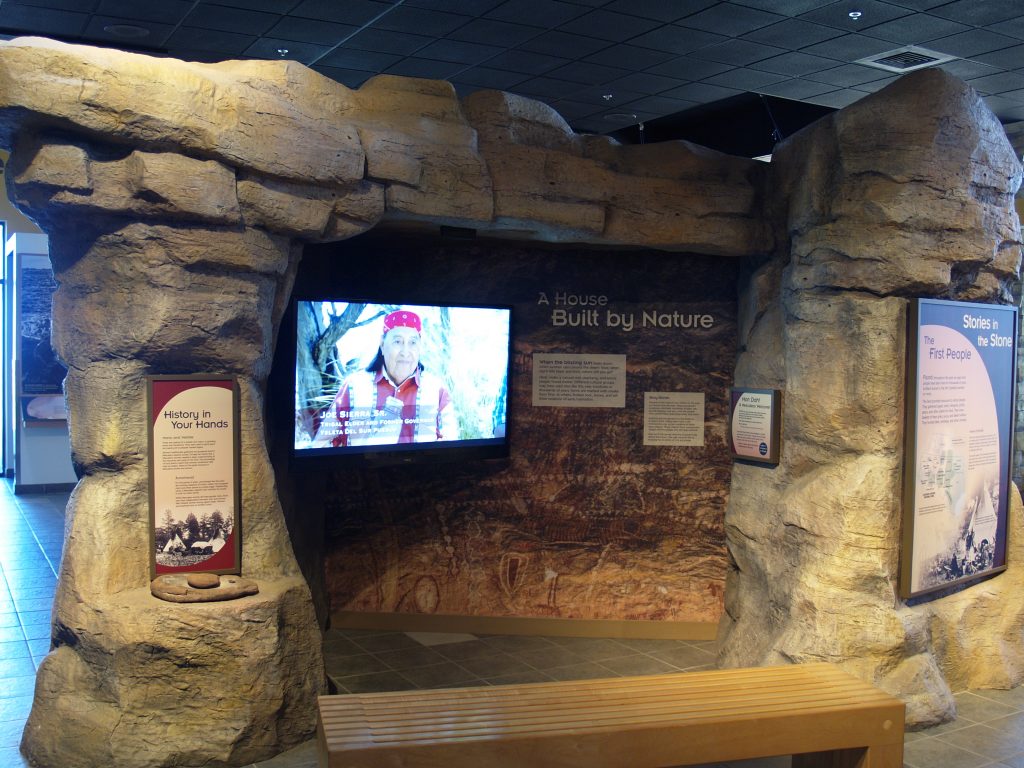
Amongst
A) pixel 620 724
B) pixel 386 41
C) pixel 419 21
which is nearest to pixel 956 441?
pixel 620 724

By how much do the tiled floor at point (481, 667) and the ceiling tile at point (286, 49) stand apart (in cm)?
402

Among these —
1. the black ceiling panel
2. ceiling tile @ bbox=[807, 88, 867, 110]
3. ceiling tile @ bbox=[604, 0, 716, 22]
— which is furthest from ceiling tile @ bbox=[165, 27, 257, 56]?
ceiling tile @ bbox=[807, 88, 867, 110]

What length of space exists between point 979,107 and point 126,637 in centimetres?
434

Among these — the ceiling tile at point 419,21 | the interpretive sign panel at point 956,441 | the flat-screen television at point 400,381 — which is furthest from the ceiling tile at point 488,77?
the interpretive sign panel at point 956,441

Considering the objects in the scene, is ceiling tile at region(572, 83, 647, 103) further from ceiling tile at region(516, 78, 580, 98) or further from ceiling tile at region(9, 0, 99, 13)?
ceiling tile at region(9, 0, 99, 13)

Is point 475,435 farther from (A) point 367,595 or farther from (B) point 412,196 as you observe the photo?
(B) point 412,196

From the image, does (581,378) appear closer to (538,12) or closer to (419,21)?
(538,12)

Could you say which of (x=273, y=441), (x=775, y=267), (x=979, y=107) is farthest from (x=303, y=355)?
(x=979, y=107)

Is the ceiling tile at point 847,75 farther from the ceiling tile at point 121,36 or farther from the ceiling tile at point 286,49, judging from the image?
the ceiling tile at point 121,36

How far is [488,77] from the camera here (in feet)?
25.3

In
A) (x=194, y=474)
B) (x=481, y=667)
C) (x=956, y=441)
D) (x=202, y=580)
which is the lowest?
(x=481, y=667)

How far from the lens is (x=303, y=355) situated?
15.4 feet

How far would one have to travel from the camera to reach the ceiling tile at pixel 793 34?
629cm

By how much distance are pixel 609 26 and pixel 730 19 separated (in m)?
0.80
